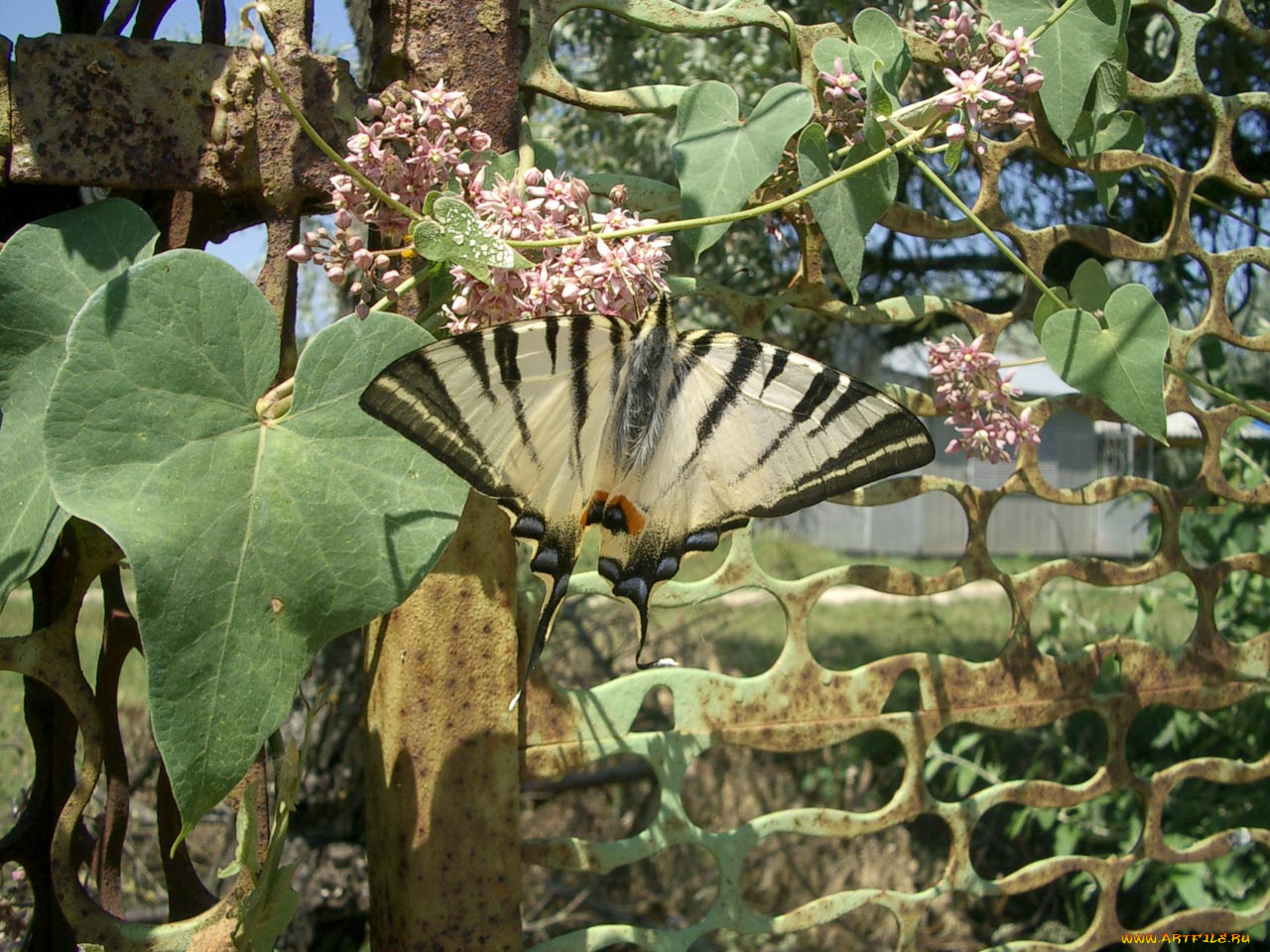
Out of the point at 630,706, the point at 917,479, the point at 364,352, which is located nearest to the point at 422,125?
the point at 364,352

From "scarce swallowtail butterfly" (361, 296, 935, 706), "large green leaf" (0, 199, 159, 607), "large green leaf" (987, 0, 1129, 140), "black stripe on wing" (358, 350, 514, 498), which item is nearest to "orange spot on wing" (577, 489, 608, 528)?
"scarce swallowtail butterfly" (361, 296, 935, 706)

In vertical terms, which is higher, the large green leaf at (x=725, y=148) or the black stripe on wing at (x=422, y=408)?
the large green leaf at (x=725, y=148)

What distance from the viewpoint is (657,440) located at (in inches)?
36.4

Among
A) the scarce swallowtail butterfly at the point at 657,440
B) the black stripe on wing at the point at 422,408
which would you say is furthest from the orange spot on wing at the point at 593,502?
the black stripe on wing at the point at 422,408

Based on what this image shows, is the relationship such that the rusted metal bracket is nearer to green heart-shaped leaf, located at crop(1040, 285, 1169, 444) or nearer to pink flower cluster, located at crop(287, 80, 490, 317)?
pink flower cluster, located at crop(287, 80, 490, 317)

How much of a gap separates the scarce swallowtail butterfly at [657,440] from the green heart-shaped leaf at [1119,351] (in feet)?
0.89

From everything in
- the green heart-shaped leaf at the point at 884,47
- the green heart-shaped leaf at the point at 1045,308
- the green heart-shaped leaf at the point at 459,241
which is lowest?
the green heart-shaped leaf at the point at 1045,308

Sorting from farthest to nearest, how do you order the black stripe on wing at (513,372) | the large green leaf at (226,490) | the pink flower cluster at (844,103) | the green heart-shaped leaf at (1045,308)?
the green heart-shaped leaf at (1045,308) < the pink flower cluster at (844,103) < the black stripe on wing at (513,372) < the large green leaf at (226,490)

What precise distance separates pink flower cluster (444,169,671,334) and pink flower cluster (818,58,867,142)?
0.29 m

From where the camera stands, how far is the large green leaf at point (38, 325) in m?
0.77

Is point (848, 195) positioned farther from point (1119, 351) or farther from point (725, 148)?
point (1119, 351)

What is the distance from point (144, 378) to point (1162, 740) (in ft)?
7.84

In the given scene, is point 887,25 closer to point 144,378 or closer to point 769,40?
point 144,378

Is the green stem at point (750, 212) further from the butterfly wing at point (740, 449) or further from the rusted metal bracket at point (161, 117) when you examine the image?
the rusted metal bracket at point (161, 117)
